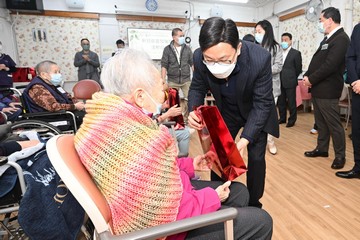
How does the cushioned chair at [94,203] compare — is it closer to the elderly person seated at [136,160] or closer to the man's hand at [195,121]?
the elderly person seated at [136,160]

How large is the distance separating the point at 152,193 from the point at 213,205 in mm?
247

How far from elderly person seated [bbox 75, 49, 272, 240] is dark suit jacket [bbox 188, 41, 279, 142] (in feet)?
1.74

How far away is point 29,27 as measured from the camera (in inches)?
199

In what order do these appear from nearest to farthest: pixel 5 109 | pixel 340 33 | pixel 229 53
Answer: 1. pixel 229 53
2. pixel 340 33
3. pixel 5 109

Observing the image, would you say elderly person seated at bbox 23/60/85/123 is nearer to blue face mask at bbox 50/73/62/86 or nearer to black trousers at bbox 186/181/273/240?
blue face mask at bbox 50/73/62/86

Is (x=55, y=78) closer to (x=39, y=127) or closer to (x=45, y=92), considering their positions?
(x=45, y=92)

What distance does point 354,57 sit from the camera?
1.93 meters

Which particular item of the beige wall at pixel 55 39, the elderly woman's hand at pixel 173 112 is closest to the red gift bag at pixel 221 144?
the elderly woman's hand at pixel 173 112

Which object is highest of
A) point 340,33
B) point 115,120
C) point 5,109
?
point 340,33

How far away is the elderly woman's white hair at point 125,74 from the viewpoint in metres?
0.79

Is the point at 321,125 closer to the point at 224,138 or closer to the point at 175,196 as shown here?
the point at 224,138

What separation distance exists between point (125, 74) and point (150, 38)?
5.49 meters

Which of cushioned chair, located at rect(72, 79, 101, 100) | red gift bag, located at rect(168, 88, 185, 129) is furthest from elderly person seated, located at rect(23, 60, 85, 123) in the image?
red gift bag, located at rect(168, 88, 185, 129)

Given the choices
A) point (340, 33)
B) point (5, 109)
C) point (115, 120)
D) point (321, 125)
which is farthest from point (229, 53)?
point (5, 109)
